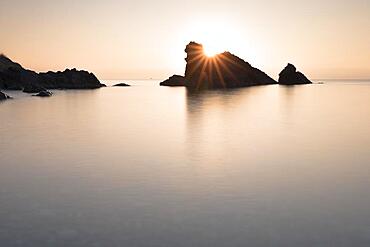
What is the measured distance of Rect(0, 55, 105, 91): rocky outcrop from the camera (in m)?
131

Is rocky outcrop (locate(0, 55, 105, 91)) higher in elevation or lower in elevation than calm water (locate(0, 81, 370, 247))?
higher

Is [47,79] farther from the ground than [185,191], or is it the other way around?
[47,79]

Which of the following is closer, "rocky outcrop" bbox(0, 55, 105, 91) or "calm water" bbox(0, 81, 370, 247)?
"calm water" bbox(0, 81, 370, 247)

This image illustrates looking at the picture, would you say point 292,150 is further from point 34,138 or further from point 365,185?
point 34,138

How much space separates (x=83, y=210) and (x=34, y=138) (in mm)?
19026

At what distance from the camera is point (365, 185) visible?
14.5m

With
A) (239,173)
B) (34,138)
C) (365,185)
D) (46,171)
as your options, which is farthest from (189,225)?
(34,138)

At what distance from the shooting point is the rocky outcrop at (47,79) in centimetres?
13100

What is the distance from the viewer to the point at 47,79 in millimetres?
164625

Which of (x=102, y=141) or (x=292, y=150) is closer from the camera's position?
(x=292, y=150)

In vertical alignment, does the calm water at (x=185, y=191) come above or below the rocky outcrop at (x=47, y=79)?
below

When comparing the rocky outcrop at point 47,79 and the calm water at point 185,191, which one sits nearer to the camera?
the calm water at point 185,191

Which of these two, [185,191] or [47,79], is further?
[47,79]

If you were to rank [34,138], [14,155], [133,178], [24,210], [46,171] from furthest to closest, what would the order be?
1. [34,138]
2. [14,155]
3. [46,171]
4. [133,178]
5. [24,210]
